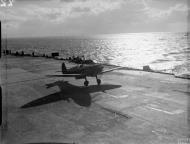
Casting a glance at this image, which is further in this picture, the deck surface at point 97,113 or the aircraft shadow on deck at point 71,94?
the aircraft shadow on deck at point 71,94

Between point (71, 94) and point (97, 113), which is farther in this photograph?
point (71, 94)

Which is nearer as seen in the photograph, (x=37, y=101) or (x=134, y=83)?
(x=37, y=101)

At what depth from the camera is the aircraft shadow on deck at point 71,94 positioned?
67.5ft

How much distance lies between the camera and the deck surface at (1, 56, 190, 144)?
13.1m

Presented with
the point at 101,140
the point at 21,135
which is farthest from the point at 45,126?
the point at 101,140

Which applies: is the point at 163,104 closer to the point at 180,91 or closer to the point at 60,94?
the point at 180,91

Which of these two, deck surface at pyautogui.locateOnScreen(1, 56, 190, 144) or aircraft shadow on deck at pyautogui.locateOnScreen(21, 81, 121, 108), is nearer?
deck surface at pyautogui.locateOnScreen(1, 56, 190, 144)

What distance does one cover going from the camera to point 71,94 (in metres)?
23.5

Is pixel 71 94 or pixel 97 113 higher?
pixel 71 94

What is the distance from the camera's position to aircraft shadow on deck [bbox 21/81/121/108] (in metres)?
20.6

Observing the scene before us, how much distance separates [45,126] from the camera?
49.1ft

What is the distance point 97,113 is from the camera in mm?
17438

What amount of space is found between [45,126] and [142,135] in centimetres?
724

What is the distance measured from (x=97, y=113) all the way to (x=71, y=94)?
6821 millimetres
